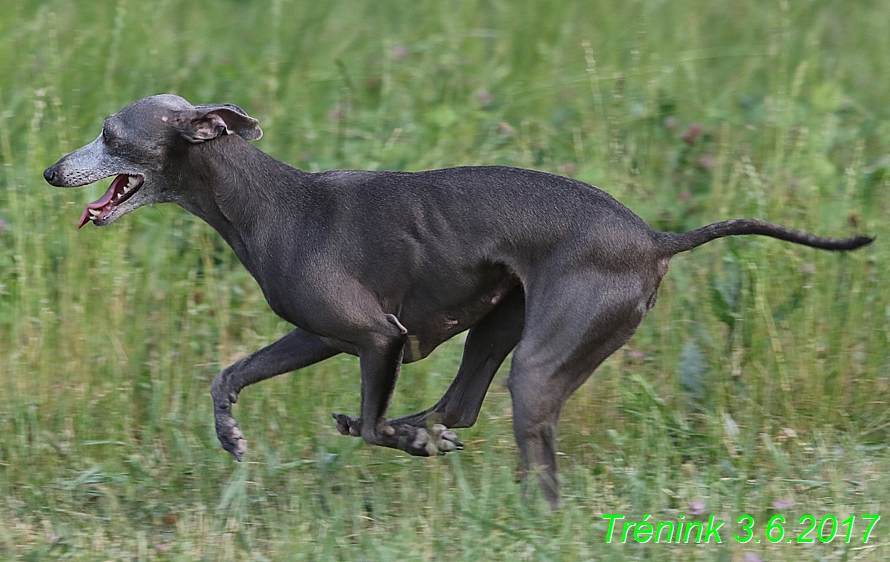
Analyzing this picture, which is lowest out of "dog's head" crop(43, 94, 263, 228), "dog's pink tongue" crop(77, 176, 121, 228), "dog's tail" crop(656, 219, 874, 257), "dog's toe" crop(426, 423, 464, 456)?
"dog's toe" crop(426, 423, 464, 456)

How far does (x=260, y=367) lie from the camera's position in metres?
4.86

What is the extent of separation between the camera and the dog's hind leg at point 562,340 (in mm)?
4312

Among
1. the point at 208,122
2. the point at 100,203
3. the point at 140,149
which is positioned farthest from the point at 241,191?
the point at 100,203

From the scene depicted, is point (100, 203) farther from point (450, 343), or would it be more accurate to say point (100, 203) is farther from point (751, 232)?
point (751, 232)

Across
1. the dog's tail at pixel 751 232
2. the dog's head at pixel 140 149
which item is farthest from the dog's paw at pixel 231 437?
the dog's tail at pixel 751 232

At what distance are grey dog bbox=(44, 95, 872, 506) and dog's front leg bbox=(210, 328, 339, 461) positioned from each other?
11 mm

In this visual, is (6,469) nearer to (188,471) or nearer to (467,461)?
(188,471)

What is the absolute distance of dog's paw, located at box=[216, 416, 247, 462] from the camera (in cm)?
477

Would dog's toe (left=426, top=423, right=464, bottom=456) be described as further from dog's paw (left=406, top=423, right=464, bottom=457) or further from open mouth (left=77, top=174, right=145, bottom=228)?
open mouth (left=77, top=174, right=145, bottom=228)

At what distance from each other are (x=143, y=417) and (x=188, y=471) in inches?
20.5

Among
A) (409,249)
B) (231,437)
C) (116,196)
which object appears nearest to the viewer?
(409,249)

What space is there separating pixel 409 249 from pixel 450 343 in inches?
54.9

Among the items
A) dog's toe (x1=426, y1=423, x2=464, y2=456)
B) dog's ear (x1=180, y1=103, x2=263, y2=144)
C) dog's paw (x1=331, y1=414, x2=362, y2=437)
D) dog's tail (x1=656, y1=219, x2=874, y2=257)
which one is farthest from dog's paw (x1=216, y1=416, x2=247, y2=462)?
dog's tail (x1=656, y1=219, x2=874, y2=257)

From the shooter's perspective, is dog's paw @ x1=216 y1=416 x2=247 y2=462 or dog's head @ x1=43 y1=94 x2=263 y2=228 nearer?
dog's head @ x1=43 y1=94 x2=263 y2=228
